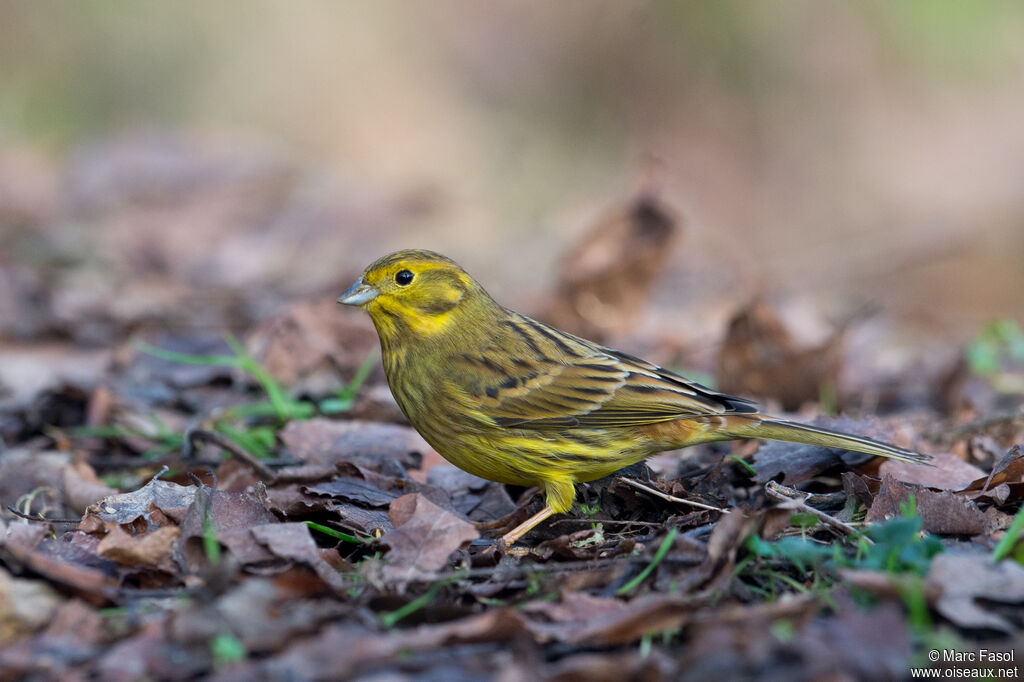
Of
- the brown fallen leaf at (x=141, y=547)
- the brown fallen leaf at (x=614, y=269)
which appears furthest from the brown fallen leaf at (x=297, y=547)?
the brown fallen leaf at (x=614, y=269)

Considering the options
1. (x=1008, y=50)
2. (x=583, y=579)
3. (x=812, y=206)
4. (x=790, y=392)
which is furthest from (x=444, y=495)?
(x=1008, y=50)

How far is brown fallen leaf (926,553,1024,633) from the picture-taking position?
9.91 feet

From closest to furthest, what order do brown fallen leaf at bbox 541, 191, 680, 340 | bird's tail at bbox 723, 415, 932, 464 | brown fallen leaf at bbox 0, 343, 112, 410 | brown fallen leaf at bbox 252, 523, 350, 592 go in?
brown fallen leaf at bbox 252, 523, 350, 592 → bird's tail at bbox 723, 415, 932, 464 → brown fallen leaf at bbox 0, 343, 112, 410 → brown fallen leaf at bbox 541, 191, 680, 340

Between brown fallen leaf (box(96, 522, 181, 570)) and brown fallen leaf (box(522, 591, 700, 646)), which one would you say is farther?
brown fallen leaf (box(96, 522, 181, 570))

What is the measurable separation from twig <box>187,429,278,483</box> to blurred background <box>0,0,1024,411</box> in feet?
17.1

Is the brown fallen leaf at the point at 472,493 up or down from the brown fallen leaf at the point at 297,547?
up

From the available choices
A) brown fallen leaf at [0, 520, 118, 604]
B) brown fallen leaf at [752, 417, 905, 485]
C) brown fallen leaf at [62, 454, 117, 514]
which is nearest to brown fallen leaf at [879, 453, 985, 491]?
brown fallen leaf at [752, 417, 905, 485]

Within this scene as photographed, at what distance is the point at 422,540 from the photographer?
3637 mm

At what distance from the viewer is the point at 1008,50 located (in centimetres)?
1528

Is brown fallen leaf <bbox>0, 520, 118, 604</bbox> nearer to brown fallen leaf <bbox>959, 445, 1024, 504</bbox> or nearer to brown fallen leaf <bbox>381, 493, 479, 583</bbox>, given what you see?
brown fallen leaf <bbox>381, 493, 479, 583</bbox>

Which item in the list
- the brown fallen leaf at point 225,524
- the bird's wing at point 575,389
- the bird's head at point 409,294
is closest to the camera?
the brown fallen leaf at point 225,524

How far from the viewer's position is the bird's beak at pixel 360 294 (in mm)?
4949

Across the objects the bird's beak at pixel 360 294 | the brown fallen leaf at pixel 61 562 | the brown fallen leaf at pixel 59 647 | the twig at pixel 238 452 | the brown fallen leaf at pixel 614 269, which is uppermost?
the brown fallen leaf at pixel 614 269

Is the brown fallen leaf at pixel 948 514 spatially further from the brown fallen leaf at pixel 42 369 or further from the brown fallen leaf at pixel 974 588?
the brown fallen leaf at pixel 42 369
